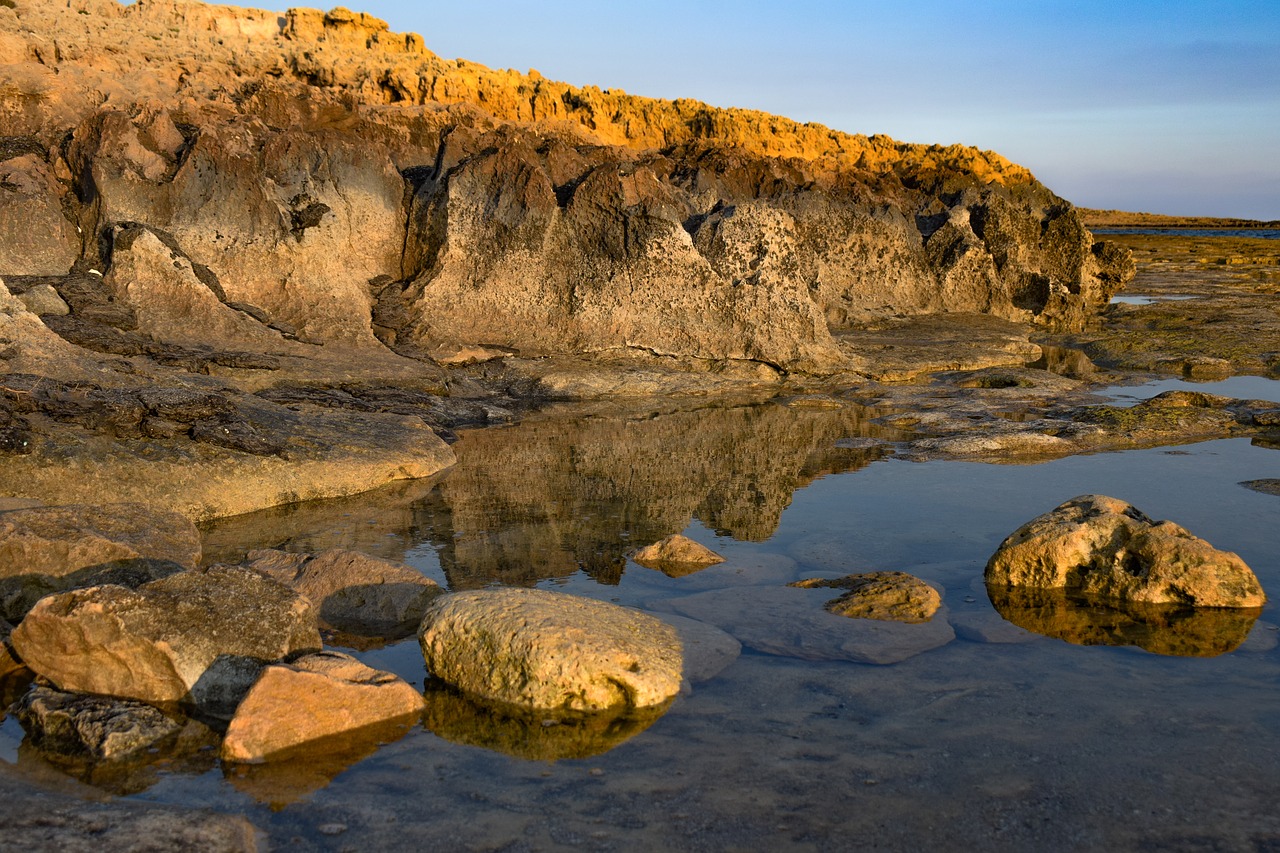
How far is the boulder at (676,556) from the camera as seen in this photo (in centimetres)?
629

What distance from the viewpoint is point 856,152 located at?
127 feet

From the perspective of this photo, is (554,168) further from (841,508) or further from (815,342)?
(841,508)

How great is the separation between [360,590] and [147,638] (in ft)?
4.15

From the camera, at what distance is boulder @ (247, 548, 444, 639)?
17.4 feet

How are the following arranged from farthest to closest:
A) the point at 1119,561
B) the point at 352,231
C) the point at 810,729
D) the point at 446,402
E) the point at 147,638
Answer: the point at 352,231, the point at 446,402, the point at 1119,561, the point at 147,638, the point at 810,729

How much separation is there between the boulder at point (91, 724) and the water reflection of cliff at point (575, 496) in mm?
1999

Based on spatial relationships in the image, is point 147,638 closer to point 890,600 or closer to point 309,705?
point 309,705

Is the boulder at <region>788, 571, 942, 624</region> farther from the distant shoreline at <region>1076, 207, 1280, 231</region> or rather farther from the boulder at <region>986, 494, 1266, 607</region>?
the distant shoreline at <region>1076, 207, 1280, 231</region>

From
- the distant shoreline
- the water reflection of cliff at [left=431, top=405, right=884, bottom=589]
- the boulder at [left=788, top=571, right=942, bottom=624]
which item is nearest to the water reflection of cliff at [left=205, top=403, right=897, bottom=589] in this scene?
the water reflection of cliff at [left=431, top=405, right=884, bottom=589]

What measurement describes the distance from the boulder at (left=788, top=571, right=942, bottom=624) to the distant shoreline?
10817 cm

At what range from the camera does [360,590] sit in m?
5.45

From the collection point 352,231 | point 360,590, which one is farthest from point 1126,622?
point 352,231

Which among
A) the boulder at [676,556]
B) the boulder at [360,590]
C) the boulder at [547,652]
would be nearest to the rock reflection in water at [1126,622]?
the boulder at [676,556]

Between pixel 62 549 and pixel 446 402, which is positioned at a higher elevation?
pixel 62 549
